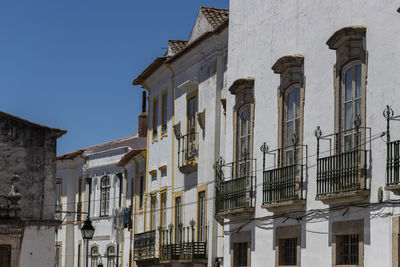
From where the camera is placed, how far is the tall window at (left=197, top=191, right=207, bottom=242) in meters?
27.9

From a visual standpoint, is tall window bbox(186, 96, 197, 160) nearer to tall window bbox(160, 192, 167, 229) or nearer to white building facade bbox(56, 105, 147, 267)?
tall window bbox(160, 192, 167, 229)

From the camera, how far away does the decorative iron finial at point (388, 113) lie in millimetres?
15281

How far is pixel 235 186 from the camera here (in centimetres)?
2161

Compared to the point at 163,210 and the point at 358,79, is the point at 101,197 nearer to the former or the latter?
the point at 163,210

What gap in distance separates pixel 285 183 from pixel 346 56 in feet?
10.2

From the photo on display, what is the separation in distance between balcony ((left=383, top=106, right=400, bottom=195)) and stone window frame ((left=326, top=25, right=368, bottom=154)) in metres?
0.96

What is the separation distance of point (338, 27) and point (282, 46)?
2.55m

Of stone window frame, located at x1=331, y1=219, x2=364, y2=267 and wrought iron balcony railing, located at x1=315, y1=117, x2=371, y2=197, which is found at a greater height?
wrought iron balcony railing, located at x1=315, y1=117, x2=371, y2=197

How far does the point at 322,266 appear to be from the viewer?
1767cm

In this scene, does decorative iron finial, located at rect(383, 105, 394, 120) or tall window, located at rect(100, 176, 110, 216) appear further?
tall window, located at rect(100, 176, 110, 216)

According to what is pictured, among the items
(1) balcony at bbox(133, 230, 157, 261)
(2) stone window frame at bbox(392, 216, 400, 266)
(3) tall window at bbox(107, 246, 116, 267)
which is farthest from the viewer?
(3) tall window at bbox(107, 246, 116, 267)

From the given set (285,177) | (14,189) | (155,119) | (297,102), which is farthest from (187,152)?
(285,177)

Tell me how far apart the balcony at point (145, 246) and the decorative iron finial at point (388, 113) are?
17.6m

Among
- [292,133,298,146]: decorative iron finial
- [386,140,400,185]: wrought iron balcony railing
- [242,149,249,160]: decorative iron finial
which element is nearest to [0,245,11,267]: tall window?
[242,149,249,160]: decorative iron finial
